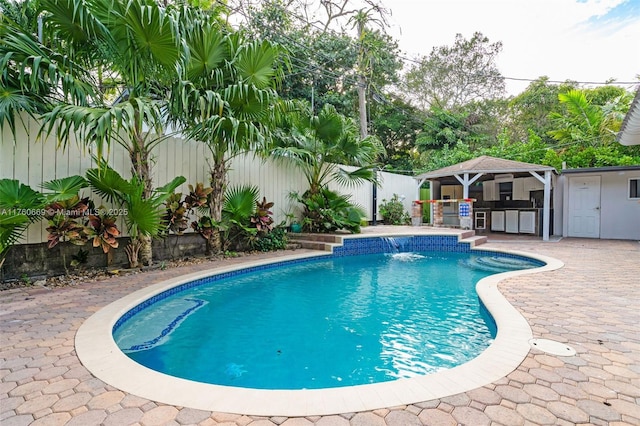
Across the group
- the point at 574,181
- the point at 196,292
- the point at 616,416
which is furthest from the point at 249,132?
the point at 574,181

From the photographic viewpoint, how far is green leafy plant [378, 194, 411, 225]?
14258 millimetres

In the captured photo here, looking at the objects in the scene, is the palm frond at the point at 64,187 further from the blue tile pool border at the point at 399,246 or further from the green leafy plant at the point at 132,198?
the blue tile pool border at the point at 399,246

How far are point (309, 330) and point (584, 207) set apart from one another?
471 inches

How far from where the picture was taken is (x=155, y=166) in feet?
22.3

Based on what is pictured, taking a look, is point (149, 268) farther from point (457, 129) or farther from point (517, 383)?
point (457, 129)

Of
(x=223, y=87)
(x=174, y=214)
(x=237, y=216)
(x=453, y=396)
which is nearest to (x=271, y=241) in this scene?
(x=237, y=216)

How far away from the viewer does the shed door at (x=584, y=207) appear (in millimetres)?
11078

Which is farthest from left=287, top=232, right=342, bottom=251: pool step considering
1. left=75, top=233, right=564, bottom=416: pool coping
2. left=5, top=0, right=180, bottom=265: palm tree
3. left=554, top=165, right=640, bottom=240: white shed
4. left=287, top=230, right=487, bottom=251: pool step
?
left=554, top=165, right=640, bottom=240: white shed

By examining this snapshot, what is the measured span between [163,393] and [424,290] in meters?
4.27

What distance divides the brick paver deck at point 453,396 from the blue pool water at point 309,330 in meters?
0.63

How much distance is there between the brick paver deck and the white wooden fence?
213cm

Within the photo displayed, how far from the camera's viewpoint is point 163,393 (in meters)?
2.06

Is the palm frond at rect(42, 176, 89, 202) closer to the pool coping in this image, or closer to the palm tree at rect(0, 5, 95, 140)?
the palm tree at rect(0, 5, 95, 140)

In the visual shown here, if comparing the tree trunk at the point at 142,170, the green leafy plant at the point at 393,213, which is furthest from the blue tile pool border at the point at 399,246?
the green leafy plant at the point at 393,213
